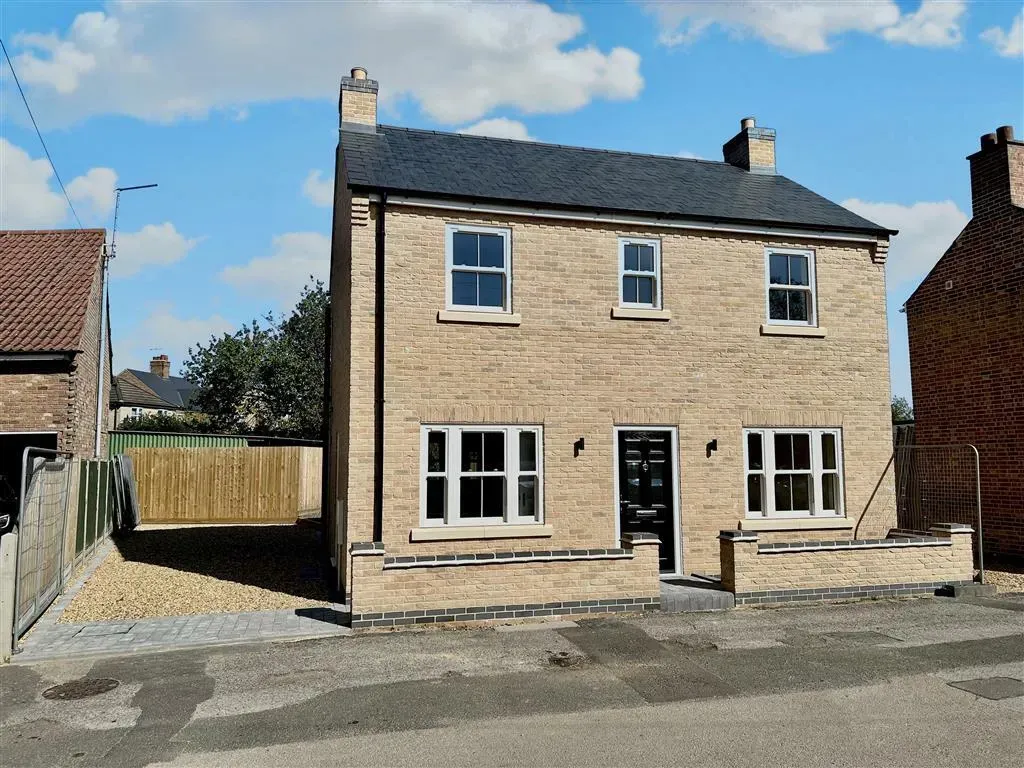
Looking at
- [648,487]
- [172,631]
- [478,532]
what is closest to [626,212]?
[648,487]

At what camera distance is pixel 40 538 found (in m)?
→ 9.79

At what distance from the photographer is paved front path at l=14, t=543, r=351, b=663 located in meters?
8.32

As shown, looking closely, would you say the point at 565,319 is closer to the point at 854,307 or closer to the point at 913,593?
the point at 854,307

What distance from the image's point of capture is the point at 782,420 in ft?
42.1

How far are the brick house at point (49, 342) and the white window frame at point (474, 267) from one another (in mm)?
8099

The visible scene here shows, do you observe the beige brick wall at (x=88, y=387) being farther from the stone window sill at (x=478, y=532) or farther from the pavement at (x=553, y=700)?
the pavement at (x=553, y=700)

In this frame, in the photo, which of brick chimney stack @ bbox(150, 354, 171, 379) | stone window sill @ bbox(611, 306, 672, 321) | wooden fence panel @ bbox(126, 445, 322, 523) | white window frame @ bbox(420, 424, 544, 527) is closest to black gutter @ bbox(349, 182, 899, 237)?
stone window sill @ bbox(611, 306, 672, 321)

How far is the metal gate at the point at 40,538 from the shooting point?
28.4 feet


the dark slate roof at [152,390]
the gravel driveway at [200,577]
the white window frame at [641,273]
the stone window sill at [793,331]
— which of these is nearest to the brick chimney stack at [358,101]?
the white window frame at [641,273]

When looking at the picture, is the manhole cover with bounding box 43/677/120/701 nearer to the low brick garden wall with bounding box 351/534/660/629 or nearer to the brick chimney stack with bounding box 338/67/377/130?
the low brick garden wall with bounding box 351/534/660/629

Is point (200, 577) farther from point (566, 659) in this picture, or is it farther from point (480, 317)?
point (566, 659)

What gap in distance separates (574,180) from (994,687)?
32.2ft

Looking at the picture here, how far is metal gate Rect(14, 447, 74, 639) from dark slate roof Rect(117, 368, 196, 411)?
99.7 feet

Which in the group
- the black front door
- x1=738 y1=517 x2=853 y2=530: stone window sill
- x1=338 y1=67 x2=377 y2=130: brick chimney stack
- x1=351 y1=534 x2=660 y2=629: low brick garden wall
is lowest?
x1=351 y1=534 x2=660 y2=629: low brick garden wall
